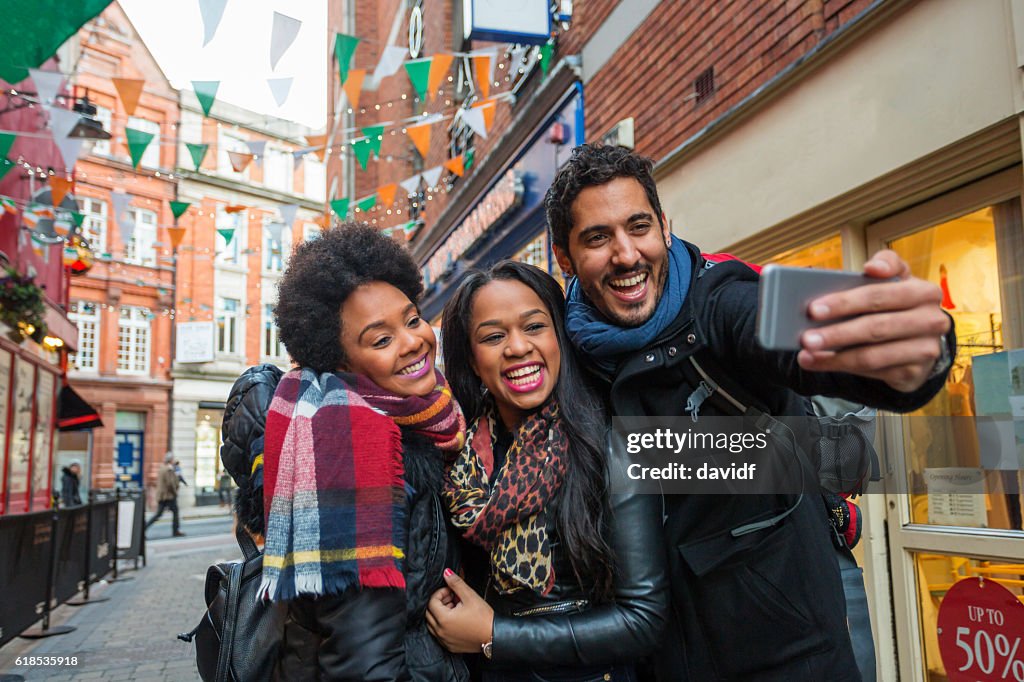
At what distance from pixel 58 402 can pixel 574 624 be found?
15574 mm

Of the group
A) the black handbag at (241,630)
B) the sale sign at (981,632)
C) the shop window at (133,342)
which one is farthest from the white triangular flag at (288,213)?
the shop window at (133,342)

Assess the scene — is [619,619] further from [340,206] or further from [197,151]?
[340,206]

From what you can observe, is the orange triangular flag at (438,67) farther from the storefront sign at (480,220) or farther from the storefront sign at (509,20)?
the storefront sign at (480,220)

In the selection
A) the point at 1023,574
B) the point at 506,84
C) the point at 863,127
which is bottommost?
the point at 1023,574

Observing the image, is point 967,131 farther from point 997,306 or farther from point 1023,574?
point 1023,574

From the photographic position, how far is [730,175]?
5027 millimetres

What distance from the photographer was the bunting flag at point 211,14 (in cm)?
496

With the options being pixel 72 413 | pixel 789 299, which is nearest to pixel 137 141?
pixel 789 299

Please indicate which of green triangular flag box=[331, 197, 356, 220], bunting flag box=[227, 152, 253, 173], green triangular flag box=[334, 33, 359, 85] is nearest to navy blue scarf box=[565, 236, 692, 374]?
green triangular flag box=[334, 33, 359, 85]

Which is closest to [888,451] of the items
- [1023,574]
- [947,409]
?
[947,409]

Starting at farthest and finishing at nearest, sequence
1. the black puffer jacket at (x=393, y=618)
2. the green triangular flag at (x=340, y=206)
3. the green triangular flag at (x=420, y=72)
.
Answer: the green triangular flag at (x=340, y=206)
the green triangular flag at (x=420, y=72)
the black puffer jacket at (x=393, y=618)

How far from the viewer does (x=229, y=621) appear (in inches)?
77.7

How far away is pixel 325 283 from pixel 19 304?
10.3 meters

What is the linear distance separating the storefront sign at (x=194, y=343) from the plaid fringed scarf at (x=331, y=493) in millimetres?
25554
